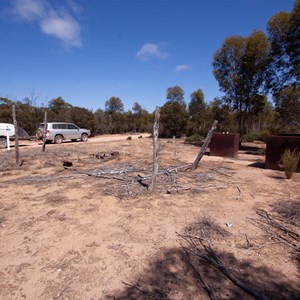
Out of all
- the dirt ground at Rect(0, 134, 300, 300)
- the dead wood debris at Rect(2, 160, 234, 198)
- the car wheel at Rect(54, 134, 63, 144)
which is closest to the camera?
the dirt ground at Rect(0, 134, 300, 300)

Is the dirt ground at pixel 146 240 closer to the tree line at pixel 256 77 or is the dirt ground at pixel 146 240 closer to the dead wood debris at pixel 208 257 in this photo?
the dead wood debris at pixel 208 257

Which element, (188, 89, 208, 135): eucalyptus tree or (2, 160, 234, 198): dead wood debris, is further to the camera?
(188, 89, 208, 135): eucalyptus tree

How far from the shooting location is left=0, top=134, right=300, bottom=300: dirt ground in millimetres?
2627

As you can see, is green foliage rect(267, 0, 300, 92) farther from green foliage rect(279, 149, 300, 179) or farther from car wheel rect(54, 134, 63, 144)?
car wheel rect(54, 134, 63, 144)

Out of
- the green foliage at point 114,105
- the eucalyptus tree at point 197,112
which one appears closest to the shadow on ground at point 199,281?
the eucalyptus tree at point 197,112

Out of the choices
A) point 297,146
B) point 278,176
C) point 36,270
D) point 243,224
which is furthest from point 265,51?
point 36,270

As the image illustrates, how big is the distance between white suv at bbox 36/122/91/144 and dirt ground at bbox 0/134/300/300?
42.6 feet

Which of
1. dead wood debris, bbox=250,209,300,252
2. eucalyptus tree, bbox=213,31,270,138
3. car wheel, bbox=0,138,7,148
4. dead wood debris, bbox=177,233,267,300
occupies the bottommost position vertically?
dead wood debris, bbox=177,233,267,300

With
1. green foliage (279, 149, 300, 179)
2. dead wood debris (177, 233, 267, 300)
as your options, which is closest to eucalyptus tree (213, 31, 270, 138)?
green foliage (279, 149, 300, 179)

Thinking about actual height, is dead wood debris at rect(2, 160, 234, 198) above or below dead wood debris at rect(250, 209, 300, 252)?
above

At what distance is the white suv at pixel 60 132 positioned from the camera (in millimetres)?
18531

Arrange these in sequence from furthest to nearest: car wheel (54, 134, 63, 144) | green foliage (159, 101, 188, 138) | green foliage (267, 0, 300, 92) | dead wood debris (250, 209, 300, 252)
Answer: green foliage (159, 101, 188, 138)
car wheel (54, 134, 63, 144)
green foliage (267, 0, 300, 92)
dead wood debris (250, 209, 300, 252)

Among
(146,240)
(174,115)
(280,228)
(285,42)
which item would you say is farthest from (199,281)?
(174,115)

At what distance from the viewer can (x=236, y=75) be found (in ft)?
55.3
